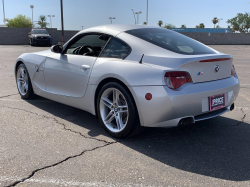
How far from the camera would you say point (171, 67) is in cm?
326

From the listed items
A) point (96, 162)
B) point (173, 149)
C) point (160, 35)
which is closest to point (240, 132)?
point (173, 149)

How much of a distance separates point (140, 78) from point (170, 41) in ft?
3.08

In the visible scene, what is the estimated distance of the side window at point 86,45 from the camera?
441cm

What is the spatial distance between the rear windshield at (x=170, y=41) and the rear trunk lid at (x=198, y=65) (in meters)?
0.25

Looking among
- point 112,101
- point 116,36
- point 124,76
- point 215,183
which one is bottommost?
point 215,183

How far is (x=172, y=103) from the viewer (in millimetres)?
3182

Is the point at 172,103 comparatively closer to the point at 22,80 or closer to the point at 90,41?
the point at 90,41

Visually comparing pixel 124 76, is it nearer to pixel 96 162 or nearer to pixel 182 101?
pixel 182 101

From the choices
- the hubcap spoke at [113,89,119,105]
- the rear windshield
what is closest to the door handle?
the hubcap spoke at [113,89,119,105]

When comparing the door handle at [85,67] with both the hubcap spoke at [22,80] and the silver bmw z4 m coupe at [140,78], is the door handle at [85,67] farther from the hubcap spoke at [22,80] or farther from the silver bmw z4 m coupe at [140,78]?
the hubcap spoke at [22,80]

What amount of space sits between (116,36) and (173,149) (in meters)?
1.75

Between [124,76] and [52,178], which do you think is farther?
[124,76]

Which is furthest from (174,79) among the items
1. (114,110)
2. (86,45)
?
(86,45)

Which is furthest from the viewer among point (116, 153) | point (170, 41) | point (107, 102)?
point (170, 41)
